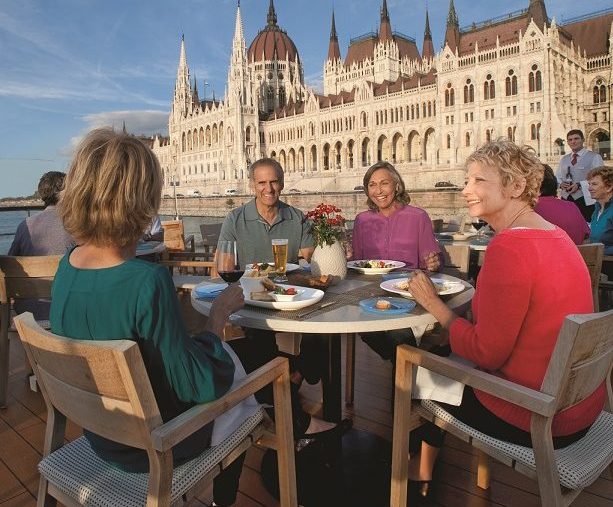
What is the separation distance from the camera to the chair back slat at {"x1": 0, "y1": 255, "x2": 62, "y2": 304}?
213cm

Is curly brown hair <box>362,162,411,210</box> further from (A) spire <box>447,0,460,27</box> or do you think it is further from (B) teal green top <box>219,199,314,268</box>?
(A) spire <box>447,0,460,27</box>

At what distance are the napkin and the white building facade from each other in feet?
88.5

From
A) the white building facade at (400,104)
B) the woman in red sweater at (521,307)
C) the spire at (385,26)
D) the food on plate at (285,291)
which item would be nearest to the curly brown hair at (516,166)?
the woman in red sweater at (521,307)

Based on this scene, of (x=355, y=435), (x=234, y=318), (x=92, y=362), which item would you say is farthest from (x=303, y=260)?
(x=92, y=362)

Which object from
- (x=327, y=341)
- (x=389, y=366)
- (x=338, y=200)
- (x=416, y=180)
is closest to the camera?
(x=327, y=341)

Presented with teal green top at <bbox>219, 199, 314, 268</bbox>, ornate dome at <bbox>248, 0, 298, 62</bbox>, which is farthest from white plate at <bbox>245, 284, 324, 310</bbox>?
ornate dome at <bbox>248, 0, 298, 62</bbox>

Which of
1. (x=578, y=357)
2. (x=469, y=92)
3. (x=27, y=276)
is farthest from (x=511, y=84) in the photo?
(x=578, y=357)

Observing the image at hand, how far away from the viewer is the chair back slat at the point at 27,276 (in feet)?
6.98

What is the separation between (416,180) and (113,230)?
31.8m

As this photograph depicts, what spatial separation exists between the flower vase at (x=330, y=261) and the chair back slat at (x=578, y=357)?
35.5 inches

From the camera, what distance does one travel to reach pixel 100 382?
89cm

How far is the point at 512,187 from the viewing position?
4.31ft

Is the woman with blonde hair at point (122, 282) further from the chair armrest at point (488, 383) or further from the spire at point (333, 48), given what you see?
the spire at point (333, 48)

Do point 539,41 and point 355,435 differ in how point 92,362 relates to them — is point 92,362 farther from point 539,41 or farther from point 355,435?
point 539,41
